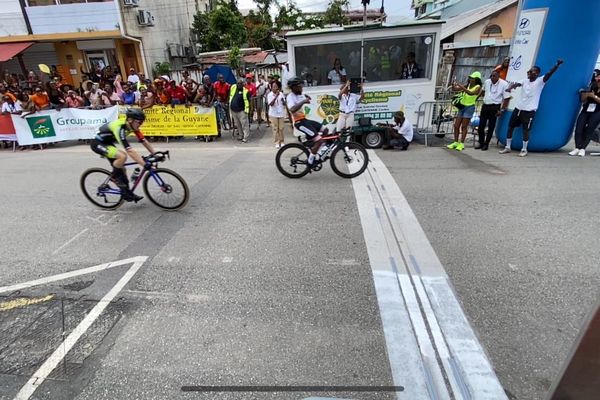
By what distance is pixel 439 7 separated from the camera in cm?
3631

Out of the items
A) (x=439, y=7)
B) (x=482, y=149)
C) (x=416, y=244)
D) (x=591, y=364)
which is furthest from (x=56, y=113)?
(x=439, y=7)

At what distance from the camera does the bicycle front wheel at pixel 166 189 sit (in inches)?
206

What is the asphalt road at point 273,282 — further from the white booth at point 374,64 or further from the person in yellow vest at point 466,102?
the white booth at point 374,64

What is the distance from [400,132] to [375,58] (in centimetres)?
227

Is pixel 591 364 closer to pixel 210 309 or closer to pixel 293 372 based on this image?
pixel 293 372

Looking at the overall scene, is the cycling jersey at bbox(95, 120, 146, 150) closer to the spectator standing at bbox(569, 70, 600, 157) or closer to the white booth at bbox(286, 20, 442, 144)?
the white booth at bbox(286, 20, 442, 144)

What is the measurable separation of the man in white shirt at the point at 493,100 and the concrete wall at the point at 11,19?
69.3 ft

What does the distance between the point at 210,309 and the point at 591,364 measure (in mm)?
2779

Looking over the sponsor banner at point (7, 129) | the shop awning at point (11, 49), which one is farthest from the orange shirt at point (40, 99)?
the shop awning at point (11, 49)

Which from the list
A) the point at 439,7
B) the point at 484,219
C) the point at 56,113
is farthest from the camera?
the point at 439,7

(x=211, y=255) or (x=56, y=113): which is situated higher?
(x=56, y=113)

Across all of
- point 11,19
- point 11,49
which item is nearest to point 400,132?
point 11,49

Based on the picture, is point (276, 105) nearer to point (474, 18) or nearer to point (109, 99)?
point (109, 99)

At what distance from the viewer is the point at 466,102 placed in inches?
324
